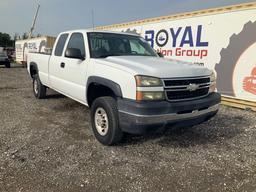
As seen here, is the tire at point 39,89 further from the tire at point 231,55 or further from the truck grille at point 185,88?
the tire at point 231,55

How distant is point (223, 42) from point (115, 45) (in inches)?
162

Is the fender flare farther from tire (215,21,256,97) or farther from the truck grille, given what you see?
tire (215,21,256,97)

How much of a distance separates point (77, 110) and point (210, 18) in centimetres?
492

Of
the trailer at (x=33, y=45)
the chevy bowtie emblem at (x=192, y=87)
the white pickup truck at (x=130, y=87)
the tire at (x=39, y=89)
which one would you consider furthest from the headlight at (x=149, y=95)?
the trailer at (x=33, y=45)

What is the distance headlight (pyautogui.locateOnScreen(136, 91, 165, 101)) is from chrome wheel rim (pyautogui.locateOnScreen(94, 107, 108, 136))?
877 mm

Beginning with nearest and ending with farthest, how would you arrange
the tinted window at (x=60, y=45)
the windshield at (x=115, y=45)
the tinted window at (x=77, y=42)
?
the windshield at (x=115, y=45) → the tinted window at (x=77, y=42) → the tinted window at (x=60, y=45)

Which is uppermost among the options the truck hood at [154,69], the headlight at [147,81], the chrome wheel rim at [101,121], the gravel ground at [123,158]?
the truck hood at [154,69]

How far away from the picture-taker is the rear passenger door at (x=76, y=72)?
467cm

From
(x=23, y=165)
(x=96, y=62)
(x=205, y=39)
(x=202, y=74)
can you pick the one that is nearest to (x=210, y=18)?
(x=205, y=39)

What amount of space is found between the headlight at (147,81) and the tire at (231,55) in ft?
15.7

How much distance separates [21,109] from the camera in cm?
644

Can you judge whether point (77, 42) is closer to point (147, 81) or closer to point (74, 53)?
point (74, 53)

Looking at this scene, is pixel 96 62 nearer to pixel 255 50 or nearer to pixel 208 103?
pixel 208 103

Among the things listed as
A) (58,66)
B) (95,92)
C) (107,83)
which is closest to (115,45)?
(95,92)
